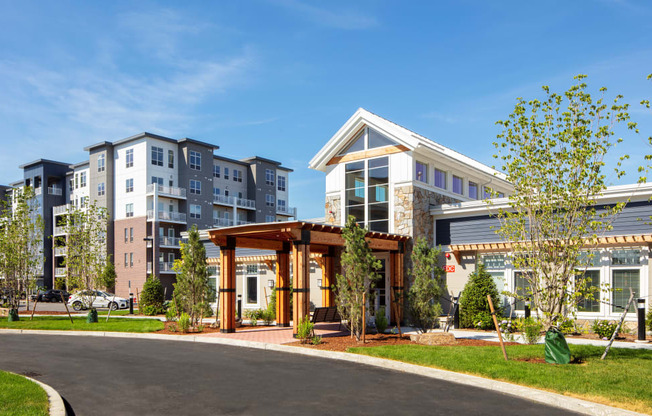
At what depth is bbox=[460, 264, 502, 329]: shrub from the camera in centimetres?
1925

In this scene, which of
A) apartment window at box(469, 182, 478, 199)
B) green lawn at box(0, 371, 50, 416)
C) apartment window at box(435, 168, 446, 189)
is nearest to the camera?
green lawn at box(0, 371, 50, 416)

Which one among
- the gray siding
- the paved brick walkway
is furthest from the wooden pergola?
the gray siding

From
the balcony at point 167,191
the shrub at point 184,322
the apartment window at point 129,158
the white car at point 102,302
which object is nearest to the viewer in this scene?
the shrub at point 184,322

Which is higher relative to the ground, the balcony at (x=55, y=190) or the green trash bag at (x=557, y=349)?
the balcony at (x=55, y=190)

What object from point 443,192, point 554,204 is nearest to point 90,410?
point 554,204

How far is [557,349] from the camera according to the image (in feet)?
39.4

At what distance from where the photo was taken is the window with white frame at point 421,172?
865 inches

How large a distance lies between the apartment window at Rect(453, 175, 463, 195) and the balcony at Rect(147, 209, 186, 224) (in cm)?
3939

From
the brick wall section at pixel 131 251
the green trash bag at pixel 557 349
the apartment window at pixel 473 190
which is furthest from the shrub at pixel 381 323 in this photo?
the brick wall section at pixel 131 251

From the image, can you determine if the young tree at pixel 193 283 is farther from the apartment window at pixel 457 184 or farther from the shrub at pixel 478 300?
the apartment window at pixel 457 184

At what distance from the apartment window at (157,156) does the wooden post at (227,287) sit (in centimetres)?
4123

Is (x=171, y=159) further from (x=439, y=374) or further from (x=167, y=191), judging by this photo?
(x=439, y=374)

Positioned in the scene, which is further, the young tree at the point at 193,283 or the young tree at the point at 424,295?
the young tree at the point at 193,283

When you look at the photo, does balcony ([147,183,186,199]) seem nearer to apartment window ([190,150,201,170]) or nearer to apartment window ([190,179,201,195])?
apartment window ([190,179,201,195])
